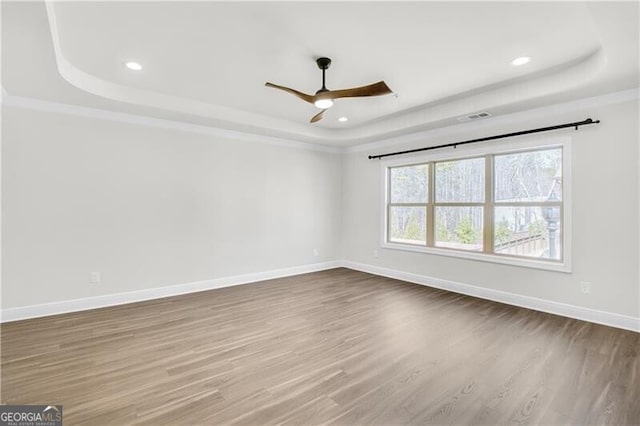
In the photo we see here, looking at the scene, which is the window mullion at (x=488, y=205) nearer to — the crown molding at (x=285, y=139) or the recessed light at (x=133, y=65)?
the crown molding at (x=285, y=139)

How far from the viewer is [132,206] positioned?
4.20m

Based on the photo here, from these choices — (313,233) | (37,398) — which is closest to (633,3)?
(37,398)

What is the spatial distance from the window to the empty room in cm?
3

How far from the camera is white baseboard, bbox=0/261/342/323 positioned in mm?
3539

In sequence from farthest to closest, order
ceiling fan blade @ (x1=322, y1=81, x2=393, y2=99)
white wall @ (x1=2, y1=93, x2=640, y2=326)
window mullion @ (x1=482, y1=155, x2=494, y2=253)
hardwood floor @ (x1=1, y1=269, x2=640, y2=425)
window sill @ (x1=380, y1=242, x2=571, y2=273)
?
window mullion @ (x1=482, y1=155, x2=494, y2=253)
window sill @ (x1=380, y1=242, x2=571, y2=273)
white wall @ (x1=2, y1=93, x2=640, y2=326)
ceiling fan blade @ (x1=322, y1=81, x2=393, y2=99)
hardwood floor @ (x1=1, y1=269, x2=640, y2=425)

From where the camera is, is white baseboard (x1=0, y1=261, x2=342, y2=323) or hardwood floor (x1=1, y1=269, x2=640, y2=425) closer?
hardwood floor (x1=1, y1=269, x2=640, y2=425)

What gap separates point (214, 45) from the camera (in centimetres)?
275

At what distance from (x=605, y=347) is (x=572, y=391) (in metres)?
1.10

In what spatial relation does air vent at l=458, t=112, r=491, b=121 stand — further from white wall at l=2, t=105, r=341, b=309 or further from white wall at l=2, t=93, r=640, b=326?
white wall at l=2, t=105, r=341, b=309

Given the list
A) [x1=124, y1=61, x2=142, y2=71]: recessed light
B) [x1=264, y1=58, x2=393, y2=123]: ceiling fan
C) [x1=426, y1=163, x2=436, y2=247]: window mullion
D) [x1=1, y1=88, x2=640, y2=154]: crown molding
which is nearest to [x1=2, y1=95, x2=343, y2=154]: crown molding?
[x1=1, y1=88, x2=640, y2=154]: crown molding

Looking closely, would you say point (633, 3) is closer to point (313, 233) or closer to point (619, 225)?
point (619, 225)

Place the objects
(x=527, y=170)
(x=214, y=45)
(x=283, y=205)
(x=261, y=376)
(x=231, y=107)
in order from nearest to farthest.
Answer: (x=261, y=376), (x=214, y=45), (x=527, y=170), (x=231, y=107), (x=283, y=205)

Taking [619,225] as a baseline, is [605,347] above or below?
below

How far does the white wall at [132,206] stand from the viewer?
11.7 ft
